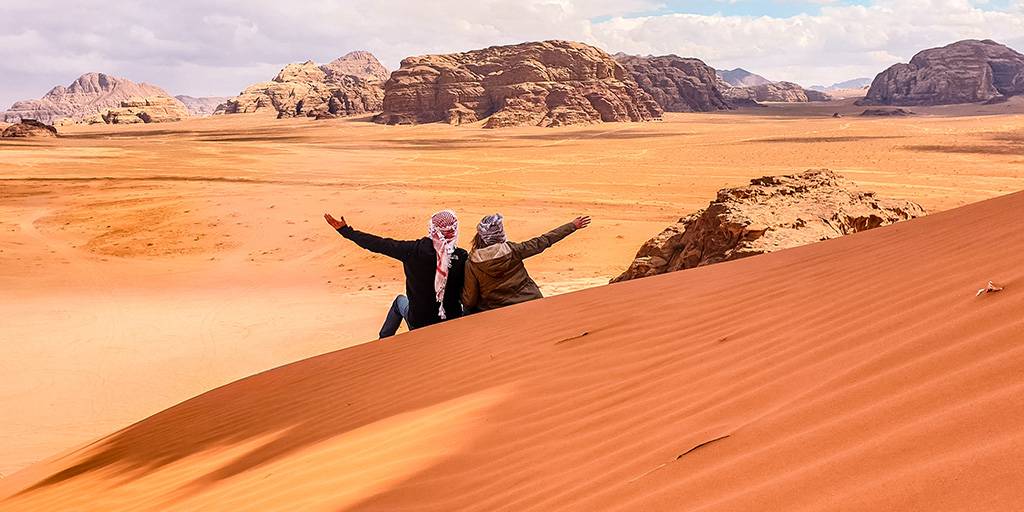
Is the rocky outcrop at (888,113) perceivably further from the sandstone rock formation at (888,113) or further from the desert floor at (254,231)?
the desert floor at (254,231)

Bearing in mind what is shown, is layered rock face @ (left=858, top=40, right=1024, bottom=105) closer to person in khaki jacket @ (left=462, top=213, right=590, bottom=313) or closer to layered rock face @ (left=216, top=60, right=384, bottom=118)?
layered rock face @ (left=216, top=60, right=384, bottom=118)

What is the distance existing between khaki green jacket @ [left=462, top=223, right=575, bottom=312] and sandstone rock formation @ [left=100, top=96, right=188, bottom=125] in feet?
289

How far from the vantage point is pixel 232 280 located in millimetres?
12406

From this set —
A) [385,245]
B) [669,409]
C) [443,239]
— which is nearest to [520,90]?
[385,245]

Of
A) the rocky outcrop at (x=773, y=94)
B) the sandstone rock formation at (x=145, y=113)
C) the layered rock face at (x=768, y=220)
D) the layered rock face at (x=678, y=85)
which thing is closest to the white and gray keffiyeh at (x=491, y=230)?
the layered rock face at (x=768, y=220)

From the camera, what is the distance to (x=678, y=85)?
272 ft

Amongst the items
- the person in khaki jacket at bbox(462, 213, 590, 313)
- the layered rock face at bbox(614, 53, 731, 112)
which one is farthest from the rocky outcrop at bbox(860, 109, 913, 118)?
the person in khaki jacket at bbox(462, 213, 590, 313)

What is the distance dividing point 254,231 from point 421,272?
1058cm

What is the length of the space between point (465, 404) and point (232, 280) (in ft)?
Answer: 32.6

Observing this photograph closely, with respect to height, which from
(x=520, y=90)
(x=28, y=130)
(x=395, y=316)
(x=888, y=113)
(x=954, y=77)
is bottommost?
(x=395, y=316)

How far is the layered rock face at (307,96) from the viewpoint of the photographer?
258 ft

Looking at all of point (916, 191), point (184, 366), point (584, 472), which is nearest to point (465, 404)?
point (584, 472)

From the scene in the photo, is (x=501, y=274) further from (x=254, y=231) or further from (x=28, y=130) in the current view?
(x=28, y=130)

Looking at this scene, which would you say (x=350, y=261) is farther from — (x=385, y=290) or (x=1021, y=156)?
(x=1021, y=156)
